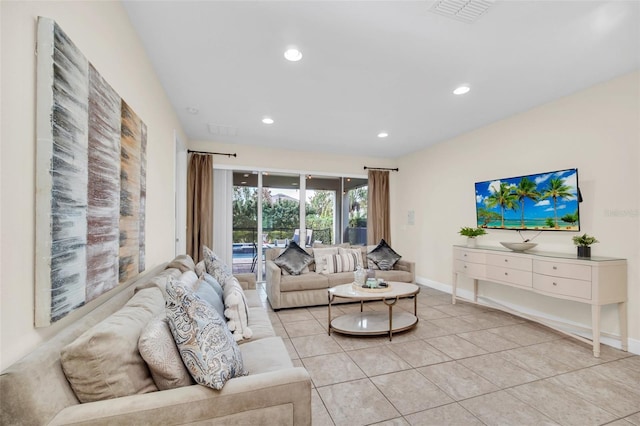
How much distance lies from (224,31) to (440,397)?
3.09 metres

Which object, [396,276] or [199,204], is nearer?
[396,276]

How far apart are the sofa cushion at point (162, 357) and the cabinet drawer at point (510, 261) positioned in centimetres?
350

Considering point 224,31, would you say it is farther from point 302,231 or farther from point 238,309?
point 302,231

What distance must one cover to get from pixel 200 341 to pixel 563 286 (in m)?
3.37

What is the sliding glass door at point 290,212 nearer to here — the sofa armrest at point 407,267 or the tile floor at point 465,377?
the sofa armrest at point 407,267

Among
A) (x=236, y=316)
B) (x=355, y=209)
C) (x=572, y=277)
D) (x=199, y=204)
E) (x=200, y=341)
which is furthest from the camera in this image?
(x=355, y=209)

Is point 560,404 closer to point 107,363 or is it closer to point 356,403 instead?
point 356,403

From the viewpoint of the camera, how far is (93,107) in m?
1.36

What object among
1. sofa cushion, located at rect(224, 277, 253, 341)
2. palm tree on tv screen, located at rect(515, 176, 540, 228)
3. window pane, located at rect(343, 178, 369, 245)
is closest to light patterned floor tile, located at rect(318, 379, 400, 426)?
sofa cushion, located at rect(224, 277, 253, 341)

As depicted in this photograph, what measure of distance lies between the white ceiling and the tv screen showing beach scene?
920 millimetres

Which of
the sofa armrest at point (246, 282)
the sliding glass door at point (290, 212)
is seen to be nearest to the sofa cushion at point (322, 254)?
the sliding glass door at point (290, 212)

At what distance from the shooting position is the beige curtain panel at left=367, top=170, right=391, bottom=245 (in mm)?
6129

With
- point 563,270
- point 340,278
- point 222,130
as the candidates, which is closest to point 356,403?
point 340,278

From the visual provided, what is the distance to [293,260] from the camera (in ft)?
14.2
